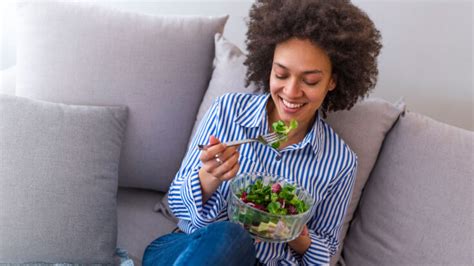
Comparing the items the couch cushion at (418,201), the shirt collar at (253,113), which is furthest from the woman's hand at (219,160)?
the couch cushion at (418,201)

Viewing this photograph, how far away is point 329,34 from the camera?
106 centimetres

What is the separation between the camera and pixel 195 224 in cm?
112

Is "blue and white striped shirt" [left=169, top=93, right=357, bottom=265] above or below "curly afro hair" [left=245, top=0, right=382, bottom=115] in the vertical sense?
below

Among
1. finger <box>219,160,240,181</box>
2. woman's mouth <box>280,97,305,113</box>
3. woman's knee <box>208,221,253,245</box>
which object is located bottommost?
woman's knee <box>208,221,253,245</box>

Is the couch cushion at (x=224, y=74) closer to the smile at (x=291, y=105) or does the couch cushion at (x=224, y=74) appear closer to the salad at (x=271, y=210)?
the smile at (x=291, y=105)

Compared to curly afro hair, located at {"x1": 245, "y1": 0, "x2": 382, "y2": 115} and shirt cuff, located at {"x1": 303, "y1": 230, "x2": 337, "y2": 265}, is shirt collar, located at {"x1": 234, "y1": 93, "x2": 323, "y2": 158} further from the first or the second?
shirt cuff, located at {"x1": 303, "y1": 230, "x2": 337, "y2": 265}

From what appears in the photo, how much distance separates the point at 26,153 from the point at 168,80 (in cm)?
44

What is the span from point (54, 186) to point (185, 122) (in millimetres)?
420

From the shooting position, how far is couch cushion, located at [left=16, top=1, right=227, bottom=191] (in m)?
1.35

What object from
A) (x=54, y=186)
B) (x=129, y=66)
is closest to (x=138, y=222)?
(x=54, y=186)

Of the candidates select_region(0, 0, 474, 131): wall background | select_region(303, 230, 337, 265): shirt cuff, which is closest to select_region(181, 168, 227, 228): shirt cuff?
select_region(303, 230, 337, 265): shirt cuff

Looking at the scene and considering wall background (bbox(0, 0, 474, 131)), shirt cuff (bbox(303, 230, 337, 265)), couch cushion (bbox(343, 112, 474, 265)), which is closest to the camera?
shirt cuff (bbox(303, 230, 337, 265))

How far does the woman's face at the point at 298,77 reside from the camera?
1.06 metres

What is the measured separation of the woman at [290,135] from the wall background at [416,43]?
488 mm
